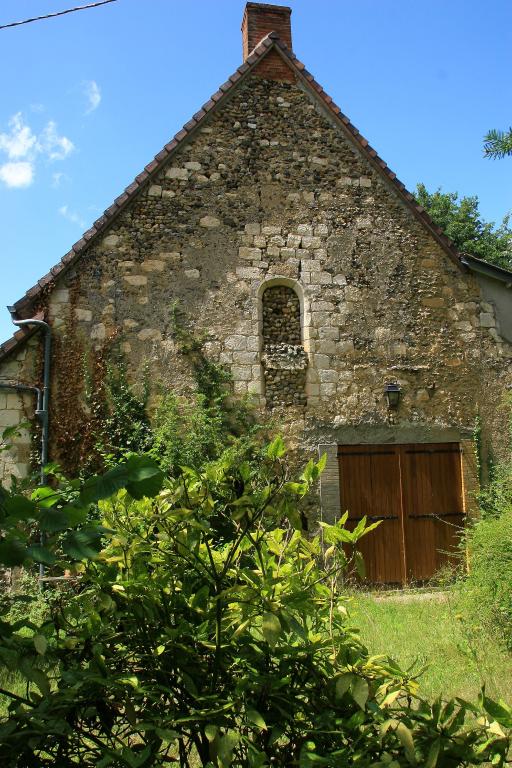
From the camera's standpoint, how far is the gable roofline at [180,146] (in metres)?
8.37

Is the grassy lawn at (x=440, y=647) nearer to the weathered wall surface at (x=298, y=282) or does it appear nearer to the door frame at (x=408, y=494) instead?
the door frame at (x=408, y=494)

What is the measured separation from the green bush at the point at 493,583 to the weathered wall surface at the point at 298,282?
3282 mm

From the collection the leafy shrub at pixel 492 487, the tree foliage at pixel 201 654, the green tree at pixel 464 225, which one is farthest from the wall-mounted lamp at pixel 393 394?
the green tree at pixel 464 225

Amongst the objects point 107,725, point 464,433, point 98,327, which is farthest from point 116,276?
point 107,725

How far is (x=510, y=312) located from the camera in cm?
1003

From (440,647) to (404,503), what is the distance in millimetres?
3645

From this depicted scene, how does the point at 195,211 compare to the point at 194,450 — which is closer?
the point at 194,450

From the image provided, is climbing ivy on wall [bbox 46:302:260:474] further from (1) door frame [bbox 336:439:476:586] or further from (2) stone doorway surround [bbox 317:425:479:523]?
(1) door frame [bbox 336:439:476:586]

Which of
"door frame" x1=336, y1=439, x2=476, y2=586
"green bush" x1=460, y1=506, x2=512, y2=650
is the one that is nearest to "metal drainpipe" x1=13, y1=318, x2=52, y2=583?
"door frame" x1=336, y1=439, x2=476, y2=586

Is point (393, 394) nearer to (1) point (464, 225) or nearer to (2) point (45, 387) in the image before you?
(2) point (45, 387)

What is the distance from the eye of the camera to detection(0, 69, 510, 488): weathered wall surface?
28.7 feet

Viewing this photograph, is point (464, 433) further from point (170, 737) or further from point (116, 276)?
point (170, 737)

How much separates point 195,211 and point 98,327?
6.83ft

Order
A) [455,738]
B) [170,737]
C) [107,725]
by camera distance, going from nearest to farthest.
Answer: [170,737] → [455,738] → [107,725]
